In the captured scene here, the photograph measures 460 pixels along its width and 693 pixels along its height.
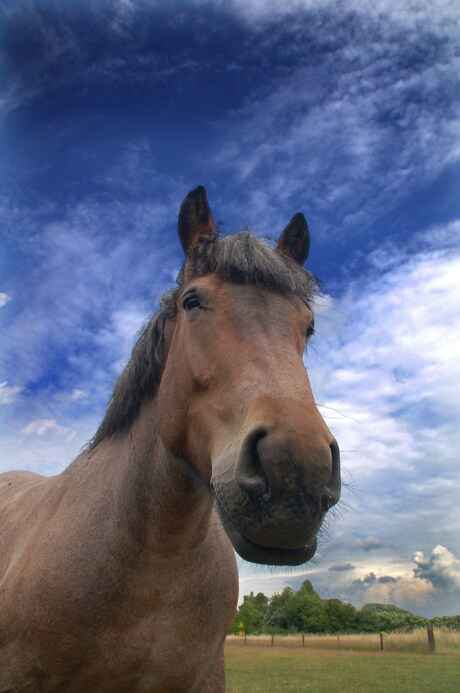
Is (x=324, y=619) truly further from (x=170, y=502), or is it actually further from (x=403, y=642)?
(x=170, y=502)

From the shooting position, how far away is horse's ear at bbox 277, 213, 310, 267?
3988 millimetres

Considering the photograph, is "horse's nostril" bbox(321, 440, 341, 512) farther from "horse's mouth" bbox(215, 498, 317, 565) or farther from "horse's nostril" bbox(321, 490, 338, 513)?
"horse's mouth" bbox(215, 498, 317, 565)

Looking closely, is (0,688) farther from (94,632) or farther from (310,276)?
(310,276)

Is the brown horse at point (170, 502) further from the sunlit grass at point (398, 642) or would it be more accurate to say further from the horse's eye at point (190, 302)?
the sunlit grass at point (398, 642)

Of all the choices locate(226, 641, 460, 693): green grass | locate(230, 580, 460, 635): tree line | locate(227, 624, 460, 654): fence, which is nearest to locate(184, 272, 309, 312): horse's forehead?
locate(226, 641, 460, 693): green grass

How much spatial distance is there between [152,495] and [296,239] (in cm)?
231

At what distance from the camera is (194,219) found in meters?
3.64

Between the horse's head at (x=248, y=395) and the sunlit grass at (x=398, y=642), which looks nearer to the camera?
the horse's head at (x=248, y=395)

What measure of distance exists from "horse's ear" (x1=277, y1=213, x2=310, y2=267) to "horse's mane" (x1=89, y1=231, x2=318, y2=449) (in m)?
0.44

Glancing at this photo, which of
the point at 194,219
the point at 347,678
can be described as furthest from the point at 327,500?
the point at 347,678

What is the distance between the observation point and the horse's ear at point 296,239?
157 inches

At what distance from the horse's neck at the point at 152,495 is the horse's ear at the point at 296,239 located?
66.0 inches

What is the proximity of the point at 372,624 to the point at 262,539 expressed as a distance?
240ft

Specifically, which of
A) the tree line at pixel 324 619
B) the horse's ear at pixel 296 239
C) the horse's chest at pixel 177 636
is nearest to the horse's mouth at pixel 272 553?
the horse's chest at pixel 177 636
